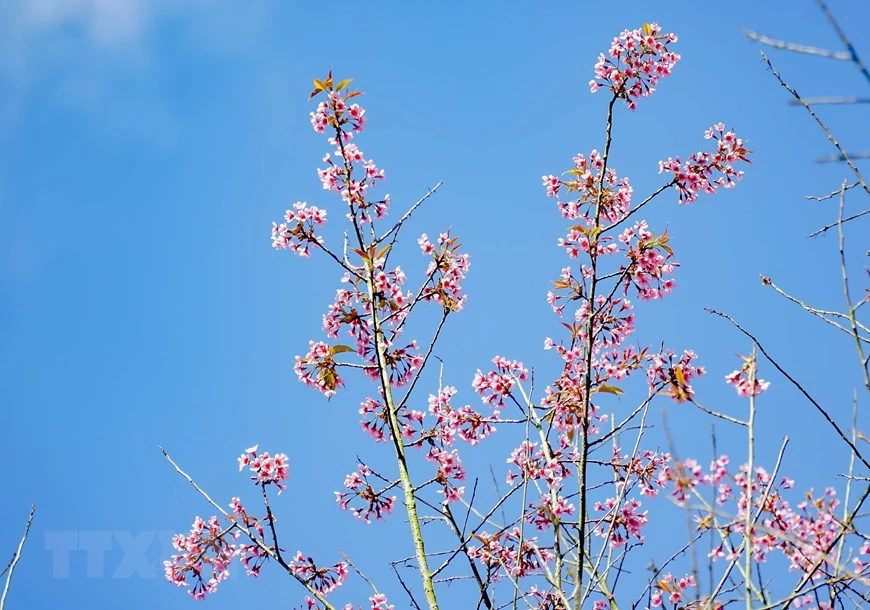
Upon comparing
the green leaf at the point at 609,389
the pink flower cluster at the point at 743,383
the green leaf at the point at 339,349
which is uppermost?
the green leaf at the point at 339,349

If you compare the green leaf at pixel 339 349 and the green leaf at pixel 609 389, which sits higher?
the green leaf at pixel 339 349

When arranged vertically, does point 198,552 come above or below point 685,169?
below

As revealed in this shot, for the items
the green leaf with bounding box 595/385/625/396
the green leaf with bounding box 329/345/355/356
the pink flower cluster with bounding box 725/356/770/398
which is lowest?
the pink flower cluster with bounding box 725/356/770/398

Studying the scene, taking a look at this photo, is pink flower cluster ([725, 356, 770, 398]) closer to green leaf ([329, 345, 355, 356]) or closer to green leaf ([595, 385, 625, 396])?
green leaf ([595, 385, 625, 396])

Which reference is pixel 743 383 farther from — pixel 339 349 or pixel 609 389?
pixel 339 349

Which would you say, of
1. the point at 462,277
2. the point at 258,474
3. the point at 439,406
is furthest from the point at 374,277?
the point at 258,474

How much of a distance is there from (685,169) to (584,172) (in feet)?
2.11

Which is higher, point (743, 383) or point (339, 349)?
point (339, 349)

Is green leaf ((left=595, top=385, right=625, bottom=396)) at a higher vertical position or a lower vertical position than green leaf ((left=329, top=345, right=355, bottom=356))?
lower

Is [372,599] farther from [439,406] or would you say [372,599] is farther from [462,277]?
[462,277]

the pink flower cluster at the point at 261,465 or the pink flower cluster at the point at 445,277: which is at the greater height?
the pink flower cluster at the point at 445,277

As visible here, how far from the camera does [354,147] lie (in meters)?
4.70

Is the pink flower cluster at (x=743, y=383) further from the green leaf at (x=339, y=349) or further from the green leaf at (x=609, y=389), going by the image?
the green leaf at (x=339, y=349)

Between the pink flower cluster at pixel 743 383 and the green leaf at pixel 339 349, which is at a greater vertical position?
the green leaf at pixel 339 349
